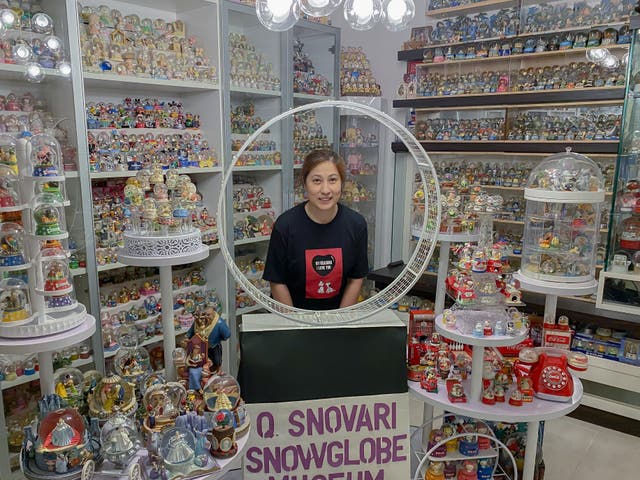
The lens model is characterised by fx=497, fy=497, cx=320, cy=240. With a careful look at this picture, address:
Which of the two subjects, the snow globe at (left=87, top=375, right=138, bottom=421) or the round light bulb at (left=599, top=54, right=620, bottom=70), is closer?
the snow globe at (left=87, top=375, right=138, bottom=421)

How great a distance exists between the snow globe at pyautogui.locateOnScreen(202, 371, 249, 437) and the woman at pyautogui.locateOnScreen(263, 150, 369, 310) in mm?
780

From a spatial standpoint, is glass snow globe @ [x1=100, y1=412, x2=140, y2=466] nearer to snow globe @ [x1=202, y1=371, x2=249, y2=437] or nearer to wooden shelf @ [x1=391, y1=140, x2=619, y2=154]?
snow globe @ [x1=202, y1=371, x2=249, y2=437]

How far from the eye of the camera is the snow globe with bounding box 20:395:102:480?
1.17 meters

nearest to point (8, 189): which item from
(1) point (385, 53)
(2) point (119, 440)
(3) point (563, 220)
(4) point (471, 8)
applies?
(2) point (119, 440)

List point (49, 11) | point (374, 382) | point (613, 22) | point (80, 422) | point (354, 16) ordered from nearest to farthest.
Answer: point (80, 422)
point (374, 382)
point (354, 16)
point (49, 11)
point (613, 22)

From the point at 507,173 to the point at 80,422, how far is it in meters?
3.32

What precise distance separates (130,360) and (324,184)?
3.08 feet

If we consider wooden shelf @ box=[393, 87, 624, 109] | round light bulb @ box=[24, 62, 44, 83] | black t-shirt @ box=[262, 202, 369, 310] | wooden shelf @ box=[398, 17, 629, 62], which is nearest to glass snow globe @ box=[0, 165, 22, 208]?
black t-shirt @ box=[262, 202, 369, 310]

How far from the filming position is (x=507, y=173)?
146 inches

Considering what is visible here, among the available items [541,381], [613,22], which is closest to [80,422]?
[541,381]

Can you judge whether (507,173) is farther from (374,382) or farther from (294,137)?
(374,382)

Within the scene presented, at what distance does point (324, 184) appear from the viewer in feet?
6.38

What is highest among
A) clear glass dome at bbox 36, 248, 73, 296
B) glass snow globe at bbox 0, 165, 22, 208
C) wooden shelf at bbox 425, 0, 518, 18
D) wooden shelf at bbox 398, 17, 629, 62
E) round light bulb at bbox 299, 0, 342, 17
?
wooden shelf at bbox 425, 0, 518, 18

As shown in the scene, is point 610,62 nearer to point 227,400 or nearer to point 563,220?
point 563,220
